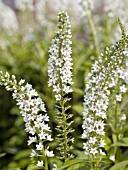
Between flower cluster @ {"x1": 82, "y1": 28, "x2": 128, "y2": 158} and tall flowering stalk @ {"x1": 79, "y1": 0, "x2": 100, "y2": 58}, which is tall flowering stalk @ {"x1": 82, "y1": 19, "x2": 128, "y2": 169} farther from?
tall flowering stalk @ {"x1": 79, "y1": 0, "x2": 100, "y2": 58}

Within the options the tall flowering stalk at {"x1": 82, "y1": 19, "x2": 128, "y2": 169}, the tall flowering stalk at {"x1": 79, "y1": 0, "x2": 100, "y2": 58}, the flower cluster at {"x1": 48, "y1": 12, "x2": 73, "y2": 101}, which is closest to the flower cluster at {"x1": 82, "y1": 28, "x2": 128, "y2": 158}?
the tall flowering stalk at {"x1": 82, "y1": 19, "x2": 128, "y2": 169}

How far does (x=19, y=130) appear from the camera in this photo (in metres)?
8.77

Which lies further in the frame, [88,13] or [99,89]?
[88,13]

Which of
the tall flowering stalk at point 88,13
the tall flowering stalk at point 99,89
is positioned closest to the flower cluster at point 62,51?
the tall flowering stalk at point 99,89

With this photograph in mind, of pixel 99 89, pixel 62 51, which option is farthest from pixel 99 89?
pixel 62 51

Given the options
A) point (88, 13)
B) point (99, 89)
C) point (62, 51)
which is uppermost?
point (88, 13)

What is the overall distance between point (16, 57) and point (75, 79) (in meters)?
2.52

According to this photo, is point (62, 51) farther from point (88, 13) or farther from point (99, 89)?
point (88, 13)

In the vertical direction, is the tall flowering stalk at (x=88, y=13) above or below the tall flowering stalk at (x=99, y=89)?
above

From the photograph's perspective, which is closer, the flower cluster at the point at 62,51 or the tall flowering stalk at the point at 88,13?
the flower cluster at the point at 62,51

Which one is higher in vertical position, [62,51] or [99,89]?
[62,51]

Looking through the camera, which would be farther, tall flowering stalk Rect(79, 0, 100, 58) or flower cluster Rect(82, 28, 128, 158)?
tall flowering stalk Rect(79, 0, 100, 58)

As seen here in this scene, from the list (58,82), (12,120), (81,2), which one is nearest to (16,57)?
(12,120)

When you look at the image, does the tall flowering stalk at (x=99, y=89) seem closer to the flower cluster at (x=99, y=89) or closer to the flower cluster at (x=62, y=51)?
the flower cluster at (x=99, y=89)
